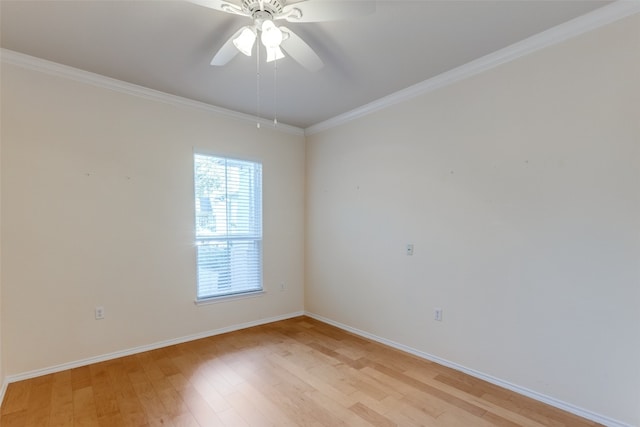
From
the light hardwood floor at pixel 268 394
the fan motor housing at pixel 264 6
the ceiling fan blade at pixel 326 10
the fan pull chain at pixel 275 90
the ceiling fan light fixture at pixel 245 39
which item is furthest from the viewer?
the fan pull chain at pixel 275 90

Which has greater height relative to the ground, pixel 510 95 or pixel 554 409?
pixel 510 95

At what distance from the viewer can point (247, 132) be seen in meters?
3.86

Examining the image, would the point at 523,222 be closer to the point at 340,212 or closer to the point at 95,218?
the point at 340,212

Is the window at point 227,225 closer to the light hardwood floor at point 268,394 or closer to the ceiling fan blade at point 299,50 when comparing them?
the light hardwood floor at point 268,394

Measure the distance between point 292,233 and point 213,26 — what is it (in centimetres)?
276

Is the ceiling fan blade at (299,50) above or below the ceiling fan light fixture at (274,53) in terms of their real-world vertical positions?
above

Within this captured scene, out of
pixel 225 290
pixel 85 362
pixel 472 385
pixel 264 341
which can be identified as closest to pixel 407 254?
pixel 472 385

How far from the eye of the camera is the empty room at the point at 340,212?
6.53ft

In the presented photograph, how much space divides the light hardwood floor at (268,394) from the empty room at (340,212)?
2 cm

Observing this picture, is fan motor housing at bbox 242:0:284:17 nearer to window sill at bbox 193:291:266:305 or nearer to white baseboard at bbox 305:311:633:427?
window sill at bbox 193:291:266:305

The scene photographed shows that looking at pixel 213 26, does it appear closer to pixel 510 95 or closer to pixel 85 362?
pixel 510 95

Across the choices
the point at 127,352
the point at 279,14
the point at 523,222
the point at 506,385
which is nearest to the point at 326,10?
the point at 279,14

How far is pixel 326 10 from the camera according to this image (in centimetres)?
158

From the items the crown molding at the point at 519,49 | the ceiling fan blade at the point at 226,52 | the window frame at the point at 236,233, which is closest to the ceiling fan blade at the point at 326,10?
the ceiling fan blade at the point at 226,52
